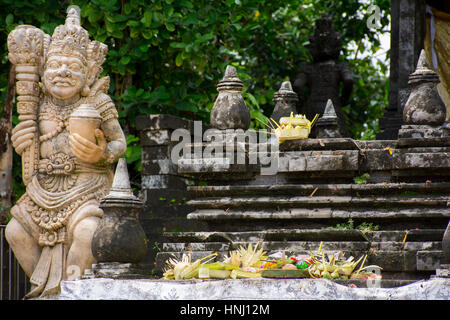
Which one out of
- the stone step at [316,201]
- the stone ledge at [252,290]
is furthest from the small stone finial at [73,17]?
the stone ledge at [252,290]

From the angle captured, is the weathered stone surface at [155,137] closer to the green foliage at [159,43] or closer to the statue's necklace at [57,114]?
the green foliage at [159,43]

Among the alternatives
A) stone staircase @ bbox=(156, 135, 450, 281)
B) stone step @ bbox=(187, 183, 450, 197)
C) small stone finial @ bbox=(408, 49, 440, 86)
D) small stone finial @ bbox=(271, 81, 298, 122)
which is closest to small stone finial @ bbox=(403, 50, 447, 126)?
small stone finial @ bbox=(408, 49, 440, 86)

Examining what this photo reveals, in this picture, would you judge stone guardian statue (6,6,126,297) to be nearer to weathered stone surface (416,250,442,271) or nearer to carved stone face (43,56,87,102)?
carved stone face (43,56,87,102)

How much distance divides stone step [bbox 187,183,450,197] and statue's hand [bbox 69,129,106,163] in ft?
3.16

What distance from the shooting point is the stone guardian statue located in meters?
7.52

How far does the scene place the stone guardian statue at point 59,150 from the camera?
7516mm

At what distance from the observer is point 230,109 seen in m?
7.82

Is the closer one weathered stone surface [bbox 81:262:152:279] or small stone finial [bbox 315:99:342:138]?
weathered stone surface [bbox 81:262:152:279]

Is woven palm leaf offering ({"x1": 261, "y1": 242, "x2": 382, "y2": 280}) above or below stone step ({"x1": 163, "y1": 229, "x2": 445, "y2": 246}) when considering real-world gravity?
below

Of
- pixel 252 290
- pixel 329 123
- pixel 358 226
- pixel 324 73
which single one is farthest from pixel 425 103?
pixel 324 73

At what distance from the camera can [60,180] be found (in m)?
7.75
